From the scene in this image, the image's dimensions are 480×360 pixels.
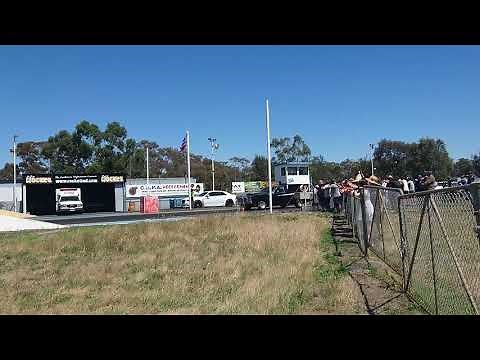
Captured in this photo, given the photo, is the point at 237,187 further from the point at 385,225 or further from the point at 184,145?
the point at 385,225

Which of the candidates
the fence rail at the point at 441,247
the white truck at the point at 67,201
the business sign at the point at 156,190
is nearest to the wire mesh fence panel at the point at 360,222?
the fence rail at the point at 441,247

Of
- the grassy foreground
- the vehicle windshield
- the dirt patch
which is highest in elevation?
the vehicle windshield

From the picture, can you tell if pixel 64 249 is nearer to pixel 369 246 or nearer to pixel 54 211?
pixel 369 246

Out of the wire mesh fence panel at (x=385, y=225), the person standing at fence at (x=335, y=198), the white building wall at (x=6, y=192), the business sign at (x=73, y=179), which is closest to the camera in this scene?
the wire mesh fence panel at (x=385, y=225)

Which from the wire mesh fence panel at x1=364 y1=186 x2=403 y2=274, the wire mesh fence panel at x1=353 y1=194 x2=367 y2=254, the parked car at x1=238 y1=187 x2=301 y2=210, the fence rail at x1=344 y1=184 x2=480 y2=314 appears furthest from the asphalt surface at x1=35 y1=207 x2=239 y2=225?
the fence rail at x1=344 y1=184 x2=480 y2=314

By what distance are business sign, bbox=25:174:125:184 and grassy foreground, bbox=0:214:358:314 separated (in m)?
31.1

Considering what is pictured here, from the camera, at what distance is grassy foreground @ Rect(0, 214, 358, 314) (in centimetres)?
782

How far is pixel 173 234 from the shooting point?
58.0 feet

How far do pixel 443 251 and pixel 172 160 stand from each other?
128m

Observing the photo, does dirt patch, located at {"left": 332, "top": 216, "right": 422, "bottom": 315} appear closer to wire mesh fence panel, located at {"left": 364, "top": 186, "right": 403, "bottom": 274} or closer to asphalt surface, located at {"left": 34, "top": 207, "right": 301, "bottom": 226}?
wire mesh fence panel, located at {"left": 364, "top": 186, "right": 403, "bottom": 274}

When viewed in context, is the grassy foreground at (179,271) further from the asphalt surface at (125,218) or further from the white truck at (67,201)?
the white truck at (67,201)

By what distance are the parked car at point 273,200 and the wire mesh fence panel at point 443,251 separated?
29.8 metres

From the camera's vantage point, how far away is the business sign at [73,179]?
46438 mm

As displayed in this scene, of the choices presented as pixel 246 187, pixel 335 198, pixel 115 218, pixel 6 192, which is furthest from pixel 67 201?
pixel 246 187
